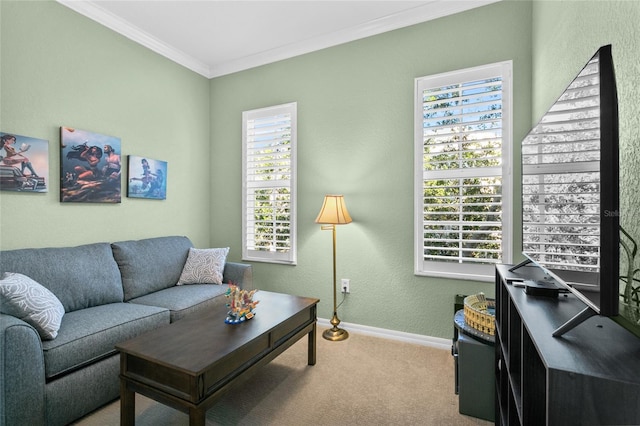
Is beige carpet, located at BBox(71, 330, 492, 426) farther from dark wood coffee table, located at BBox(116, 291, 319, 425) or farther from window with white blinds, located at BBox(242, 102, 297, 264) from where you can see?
window with white blinds, located at BBox(242, 102, 297, 264)

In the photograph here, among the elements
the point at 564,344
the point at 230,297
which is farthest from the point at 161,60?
the point at 564,344

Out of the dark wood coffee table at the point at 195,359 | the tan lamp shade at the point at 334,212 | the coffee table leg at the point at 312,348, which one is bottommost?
the coffee table leg at the point at 312,348

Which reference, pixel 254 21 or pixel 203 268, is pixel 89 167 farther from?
pixel 254 21

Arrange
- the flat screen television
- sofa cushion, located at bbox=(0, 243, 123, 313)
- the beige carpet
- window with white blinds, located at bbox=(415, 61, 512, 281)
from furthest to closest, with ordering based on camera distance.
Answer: window with white blinds, located at bbox=(415, 61, 512, 281), sofa cushion, located at bbox=(0, 243, 123, 313), the beige carpet, the flat screen television

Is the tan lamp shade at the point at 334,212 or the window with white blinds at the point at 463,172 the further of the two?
the tan lamp shade at the point at 334,212

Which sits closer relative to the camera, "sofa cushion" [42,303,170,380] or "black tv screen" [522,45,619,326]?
"black tv screen" [522,45,619,326]

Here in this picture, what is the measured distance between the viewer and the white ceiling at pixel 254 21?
2730mm

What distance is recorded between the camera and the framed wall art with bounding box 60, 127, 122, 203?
2574 mm

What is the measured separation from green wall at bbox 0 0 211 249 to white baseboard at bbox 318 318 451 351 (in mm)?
2033

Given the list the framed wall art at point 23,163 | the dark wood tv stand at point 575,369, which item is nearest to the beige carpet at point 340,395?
the dark wood tv stand at point 575,369

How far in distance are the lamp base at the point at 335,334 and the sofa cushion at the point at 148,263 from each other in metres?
1.55

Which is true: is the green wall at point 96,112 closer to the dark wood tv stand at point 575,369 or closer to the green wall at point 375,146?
the green wall at point 375,146

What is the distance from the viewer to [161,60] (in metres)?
3.38

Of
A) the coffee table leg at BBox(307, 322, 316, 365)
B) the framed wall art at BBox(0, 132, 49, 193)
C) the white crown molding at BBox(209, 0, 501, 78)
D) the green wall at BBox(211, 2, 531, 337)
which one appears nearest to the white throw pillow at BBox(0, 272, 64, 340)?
the framed wall art at BBox(0, 132, 49, 193)
